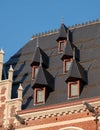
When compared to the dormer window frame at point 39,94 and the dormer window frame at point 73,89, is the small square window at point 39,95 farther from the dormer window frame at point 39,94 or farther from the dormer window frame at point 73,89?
the dormer window frame at point 73,89

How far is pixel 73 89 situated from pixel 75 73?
1007mm

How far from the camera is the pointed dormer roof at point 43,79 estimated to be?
3067 cm

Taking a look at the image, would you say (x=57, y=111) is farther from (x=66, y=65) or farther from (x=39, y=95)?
(x=66, y=65)

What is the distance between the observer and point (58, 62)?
3350 cm

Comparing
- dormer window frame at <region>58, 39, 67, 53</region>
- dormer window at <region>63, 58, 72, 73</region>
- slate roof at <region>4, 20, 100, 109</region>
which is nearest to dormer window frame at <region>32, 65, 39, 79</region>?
slate roof at <region>4, 20, 100, 109</region>

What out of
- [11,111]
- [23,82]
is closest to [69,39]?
[23,82]

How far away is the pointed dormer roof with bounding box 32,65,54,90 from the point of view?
30672 mm

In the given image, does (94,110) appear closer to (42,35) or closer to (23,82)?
(23,82)

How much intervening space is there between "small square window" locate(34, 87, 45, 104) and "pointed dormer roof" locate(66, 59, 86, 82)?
1918 millimetres

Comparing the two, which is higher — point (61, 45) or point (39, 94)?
point (61, 45)

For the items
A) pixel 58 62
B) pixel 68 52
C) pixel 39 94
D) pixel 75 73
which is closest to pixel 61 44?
pixel 58 62

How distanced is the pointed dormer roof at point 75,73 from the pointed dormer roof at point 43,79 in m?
1.52

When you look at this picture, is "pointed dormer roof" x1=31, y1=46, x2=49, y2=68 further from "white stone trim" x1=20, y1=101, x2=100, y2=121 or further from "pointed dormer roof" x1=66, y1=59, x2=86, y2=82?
"white stone trim" x1=20, y1=101, x2=100, y2=121

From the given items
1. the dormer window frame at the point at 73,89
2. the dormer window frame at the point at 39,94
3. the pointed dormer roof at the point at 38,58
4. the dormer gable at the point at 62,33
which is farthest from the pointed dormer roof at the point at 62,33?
the dormer window frame at the point at 73,89
